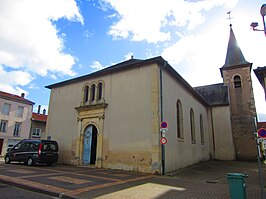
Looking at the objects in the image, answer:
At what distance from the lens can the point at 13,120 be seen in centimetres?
2998

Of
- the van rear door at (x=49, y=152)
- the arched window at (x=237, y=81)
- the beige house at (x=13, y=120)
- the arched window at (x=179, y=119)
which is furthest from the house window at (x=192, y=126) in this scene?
the beige house at (x=13, y=120)

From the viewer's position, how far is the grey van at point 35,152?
13.0 meters

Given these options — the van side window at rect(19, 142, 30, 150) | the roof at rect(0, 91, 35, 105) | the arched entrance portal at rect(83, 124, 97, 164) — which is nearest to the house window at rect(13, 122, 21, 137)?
the roof at rect(0, 91, 35, 105)

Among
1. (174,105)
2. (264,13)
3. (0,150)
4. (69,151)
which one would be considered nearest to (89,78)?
(69,151)

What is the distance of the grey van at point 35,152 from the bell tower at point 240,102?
18.2 meters

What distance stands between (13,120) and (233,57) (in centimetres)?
3084

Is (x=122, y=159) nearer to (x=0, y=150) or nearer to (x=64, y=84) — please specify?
(x=64, y=84)

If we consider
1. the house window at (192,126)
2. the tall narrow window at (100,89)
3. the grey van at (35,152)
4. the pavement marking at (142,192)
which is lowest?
the pavement marking at (142,192)

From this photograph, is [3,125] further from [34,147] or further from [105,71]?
[105,71]

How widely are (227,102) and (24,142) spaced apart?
65.3 feet

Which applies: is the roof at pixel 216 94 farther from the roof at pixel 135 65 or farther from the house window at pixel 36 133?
the house window at pixel 36 133

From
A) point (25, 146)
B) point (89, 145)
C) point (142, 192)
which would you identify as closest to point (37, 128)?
point (25, 146)

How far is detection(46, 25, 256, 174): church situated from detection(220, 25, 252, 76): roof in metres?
7.21

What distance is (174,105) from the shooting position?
13922mm
